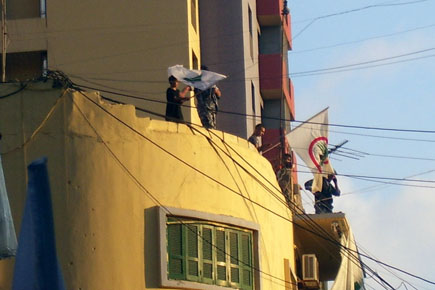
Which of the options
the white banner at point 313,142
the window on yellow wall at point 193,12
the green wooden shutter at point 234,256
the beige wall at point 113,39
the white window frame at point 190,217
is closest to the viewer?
the white window frame at point 190,217

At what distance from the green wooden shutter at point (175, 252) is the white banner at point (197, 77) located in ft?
11.4

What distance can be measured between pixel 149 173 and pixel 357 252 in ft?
22.9

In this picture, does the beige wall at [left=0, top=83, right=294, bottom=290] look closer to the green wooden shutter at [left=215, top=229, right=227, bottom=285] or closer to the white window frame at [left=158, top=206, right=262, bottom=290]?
the white window frame at [left=158, top=206, right=262, bottom=290]

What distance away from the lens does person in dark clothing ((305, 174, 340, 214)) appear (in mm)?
29922

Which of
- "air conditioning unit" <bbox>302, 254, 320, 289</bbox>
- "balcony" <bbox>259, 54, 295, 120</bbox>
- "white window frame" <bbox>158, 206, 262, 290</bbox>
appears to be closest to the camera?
"white window frame" <bbox>158, 206, 262, 290</bbox>

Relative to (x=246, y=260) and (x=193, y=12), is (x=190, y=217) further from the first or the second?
(x=193, y=12)

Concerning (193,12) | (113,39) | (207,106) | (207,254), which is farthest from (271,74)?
(207,254)

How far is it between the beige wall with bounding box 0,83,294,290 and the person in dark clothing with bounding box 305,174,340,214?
22.8 ft

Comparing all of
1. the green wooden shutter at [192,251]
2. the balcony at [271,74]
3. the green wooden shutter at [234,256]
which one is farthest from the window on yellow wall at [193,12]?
the green wooden shutter at [192,251]

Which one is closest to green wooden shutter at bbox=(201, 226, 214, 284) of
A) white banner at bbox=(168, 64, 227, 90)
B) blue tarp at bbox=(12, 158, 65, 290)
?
white banner at bbox=(168, 64, 227, 90)

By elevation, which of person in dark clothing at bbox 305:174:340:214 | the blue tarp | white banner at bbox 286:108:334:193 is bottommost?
the blue tarp

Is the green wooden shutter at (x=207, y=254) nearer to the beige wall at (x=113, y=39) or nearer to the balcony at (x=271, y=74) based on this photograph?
the beige wall at (x=113, y=39)

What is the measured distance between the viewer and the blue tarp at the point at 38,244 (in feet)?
58.6

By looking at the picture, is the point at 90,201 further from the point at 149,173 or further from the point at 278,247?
the point at 278,247
